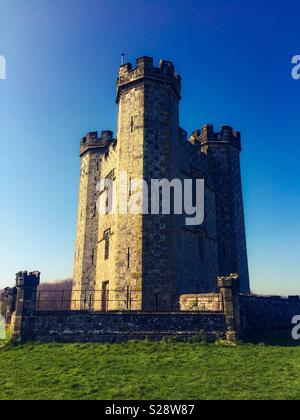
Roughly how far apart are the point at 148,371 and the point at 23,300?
6941 mm

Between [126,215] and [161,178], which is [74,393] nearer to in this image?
[126,215]

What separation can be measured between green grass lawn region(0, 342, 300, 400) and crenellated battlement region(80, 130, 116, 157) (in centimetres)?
1900

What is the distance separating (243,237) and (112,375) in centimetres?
2014

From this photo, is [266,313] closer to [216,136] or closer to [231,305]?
[231,305]

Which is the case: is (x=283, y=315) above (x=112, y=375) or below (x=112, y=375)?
above

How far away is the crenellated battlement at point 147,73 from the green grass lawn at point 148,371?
49.4 ft

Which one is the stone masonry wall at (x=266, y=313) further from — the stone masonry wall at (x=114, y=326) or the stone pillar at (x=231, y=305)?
the stone masonry wall at (x=114, y=326)

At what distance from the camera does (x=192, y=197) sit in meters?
24.1

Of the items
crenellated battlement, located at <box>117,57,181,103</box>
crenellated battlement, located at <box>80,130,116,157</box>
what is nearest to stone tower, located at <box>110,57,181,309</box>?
crenellated battlement, located at <box>117,57,181,103</box>

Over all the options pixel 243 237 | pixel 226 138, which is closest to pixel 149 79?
pixel 226 138

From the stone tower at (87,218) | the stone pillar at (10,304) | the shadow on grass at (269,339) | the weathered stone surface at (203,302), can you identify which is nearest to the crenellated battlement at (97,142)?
the stone tower at (87,218)

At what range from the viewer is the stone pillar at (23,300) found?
14.8 m

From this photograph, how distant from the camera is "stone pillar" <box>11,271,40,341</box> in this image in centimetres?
1479

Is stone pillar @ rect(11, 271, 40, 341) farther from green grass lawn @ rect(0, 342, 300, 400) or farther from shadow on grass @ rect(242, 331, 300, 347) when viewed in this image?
shadow on grass @ rect(242, 331, 300, 347)
